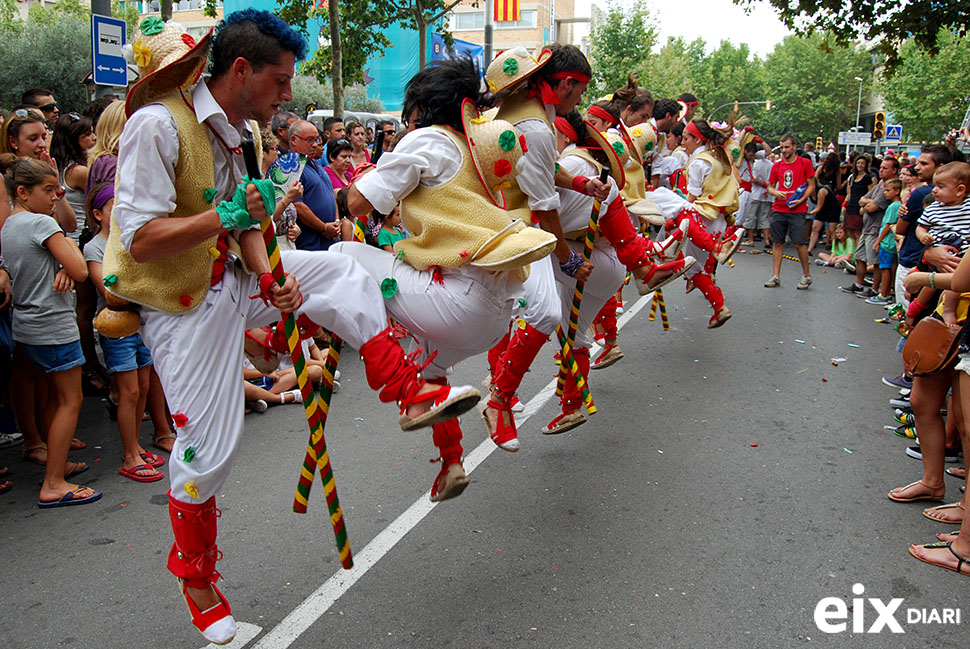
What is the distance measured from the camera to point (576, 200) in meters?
5.00

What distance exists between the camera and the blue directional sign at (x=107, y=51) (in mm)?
7723

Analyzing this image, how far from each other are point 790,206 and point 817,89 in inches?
2445

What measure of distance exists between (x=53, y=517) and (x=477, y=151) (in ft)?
10.6

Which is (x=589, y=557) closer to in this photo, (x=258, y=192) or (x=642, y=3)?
(x=258, y=192)

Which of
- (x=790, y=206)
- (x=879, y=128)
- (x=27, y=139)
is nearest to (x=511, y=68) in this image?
(x=27, y=139)

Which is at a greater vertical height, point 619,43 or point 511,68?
point 619,43

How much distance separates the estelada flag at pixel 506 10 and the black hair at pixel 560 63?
16.5 m

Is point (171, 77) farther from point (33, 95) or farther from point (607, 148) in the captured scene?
point (33, 95)

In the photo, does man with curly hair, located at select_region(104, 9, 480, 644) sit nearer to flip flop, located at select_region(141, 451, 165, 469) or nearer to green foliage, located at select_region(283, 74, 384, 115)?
flip flop, located at select_region(141, 451, 165, 469)

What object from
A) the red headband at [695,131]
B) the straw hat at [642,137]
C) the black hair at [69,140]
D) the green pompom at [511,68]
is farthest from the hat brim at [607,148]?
the red headband at [695,131]

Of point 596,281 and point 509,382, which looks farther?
point 596,281

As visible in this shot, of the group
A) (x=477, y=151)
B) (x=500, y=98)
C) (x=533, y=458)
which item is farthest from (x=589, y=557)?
(x=500, y=98)

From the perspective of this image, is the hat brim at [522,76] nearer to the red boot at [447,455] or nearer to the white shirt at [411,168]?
the white shirt at [411,168]

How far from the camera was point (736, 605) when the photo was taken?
3.53m
